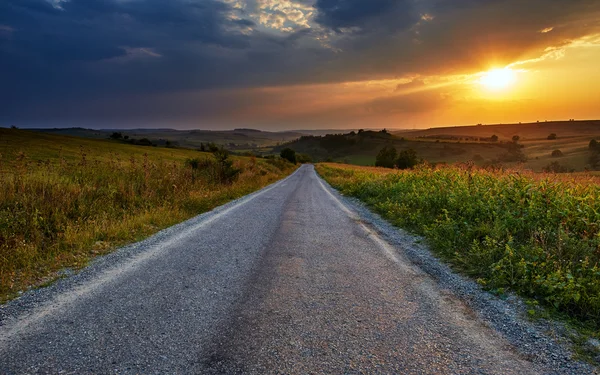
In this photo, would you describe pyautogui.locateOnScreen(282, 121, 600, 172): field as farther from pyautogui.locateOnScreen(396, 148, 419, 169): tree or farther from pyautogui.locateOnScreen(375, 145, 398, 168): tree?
pyautogui.locateOnScreen(375, 145, 398, 168): tree

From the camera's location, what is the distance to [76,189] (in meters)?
8.80

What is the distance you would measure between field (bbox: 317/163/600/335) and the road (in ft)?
3.69

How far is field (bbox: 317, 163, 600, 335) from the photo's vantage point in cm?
418

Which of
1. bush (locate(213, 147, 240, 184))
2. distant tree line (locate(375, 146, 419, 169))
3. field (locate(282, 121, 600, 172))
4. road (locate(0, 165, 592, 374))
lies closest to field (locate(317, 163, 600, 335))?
road (locate(0, 165, 592, 374))

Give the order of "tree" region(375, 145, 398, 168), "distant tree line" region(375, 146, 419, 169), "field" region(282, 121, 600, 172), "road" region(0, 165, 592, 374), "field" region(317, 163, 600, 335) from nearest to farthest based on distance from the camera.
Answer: "road" region(0, 165, 592, 374) → "field" region(317, 163, 600, 335) → "field" region(282, 121, 600, 172) → "distant tree line" region(375, 146, 419, 169) → "tree" region(375, 145, 398, 168)

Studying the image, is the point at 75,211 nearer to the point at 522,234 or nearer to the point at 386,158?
the point at 522,234

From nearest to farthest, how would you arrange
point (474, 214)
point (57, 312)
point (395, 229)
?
point (57, 312) < point (474, 214) < point (395, 229)

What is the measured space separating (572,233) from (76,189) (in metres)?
11.6

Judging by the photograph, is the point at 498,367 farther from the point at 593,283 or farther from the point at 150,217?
the point at 150,217

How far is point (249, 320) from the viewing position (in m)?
3.51

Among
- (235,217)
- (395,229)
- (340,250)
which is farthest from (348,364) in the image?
(235,217)

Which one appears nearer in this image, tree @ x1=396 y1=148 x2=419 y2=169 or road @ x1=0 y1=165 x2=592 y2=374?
road @ x1=0 y1=165 x2=592 y2=374

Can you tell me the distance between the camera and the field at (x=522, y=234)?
13.7ft

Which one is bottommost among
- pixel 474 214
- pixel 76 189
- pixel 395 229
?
pixel 395 229
